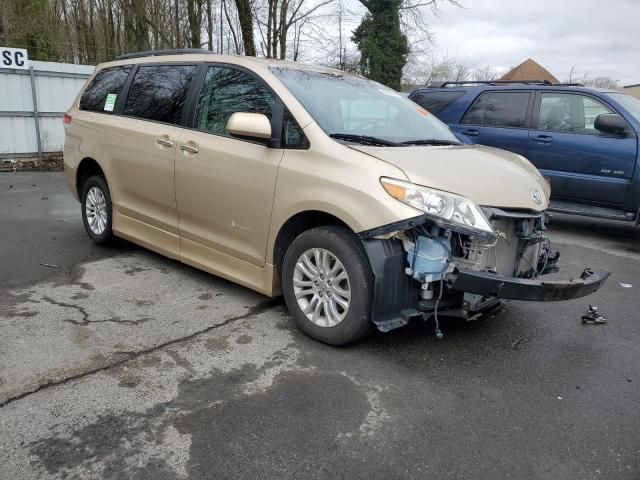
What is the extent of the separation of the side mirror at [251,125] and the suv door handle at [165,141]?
97 centimetres

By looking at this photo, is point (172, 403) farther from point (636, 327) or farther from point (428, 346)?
point (636, 327)

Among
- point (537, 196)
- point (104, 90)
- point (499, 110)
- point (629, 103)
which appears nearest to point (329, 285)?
point (537, 196)

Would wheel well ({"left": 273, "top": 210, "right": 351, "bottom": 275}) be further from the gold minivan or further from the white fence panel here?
the white fence panel

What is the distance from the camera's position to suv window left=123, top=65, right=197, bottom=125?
4516 mm

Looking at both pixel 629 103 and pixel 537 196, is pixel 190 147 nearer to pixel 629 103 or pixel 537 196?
pixel 537 196

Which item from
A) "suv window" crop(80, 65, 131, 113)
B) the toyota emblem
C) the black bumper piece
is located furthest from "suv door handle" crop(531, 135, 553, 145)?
"suv window" crop(80, 65, 131, 113)

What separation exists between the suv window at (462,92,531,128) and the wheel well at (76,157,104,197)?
16.7 feet

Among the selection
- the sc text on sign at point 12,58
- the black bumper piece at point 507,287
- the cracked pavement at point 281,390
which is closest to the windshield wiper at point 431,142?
the black bumper piece at point 507,287

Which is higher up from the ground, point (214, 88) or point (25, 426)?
point (214, 88)

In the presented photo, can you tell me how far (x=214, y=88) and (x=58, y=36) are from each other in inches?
785

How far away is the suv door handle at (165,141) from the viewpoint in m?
4.39

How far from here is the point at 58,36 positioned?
2072 cm

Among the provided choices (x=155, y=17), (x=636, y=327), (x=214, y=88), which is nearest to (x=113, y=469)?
(x=214, y=88)

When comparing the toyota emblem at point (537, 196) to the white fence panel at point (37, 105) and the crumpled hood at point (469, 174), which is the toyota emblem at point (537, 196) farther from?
the white fence panel at point (37, 105)
